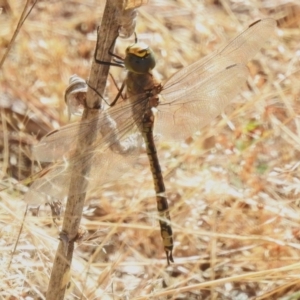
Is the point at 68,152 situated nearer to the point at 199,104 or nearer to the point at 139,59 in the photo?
the point at 139,59

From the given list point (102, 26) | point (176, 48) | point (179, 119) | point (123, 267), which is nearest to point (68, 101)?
point (102, 26)

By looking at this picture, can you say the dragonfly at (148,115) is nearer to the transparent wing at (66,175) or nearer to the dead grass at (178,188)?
the transparent wing at (66,175)

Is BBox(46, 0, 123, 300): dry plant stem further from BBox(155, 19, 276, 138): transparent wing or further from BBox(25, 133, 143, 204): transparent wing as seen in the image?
BBox(155, 19, 276, 138): transparent wing

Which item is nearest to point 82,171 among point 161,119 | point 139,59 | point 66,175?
point 66,175

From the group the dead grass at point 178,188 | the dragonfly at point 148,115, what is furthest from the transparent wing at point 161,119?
the dead grass at point 178,188

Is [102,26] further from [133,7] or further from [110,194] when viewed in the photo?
[110,194]

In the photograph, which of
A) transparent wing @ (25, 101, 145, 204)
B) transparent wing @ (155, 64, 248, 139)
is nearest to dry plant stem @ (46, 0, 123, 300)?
transparent wing @ (25, 101, 145, 204)
